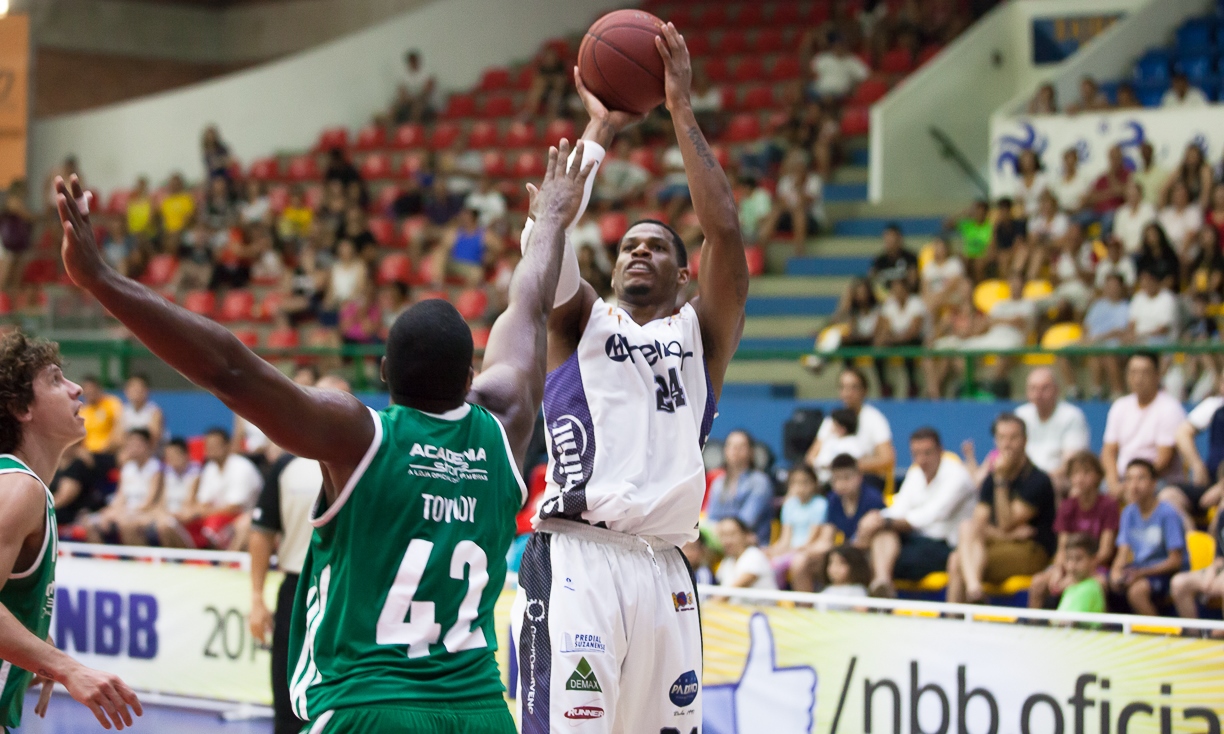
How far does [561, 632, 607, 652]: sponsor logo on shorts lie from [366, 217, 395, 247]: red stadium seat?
42.8 ft

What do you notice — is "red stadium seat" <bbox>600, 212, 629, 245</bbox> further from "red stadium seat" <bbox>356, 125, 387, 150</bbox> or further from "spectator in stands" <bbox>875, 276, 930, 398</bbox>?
"red stadium seat" <bbox>356, 125, 387, 150</bbox>

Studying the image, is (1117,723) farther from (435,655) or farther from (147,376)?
(147,376)

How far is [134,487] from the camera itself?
1159cm

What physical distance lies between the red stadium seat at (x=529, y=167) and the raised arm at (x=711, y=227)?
1279 cm

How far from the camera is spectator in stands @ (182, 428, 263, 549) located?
10.9 m

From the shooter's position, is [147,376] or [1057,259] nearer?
[1057,259]

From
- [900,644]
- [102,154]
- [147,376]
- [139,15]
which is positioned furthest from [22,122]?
[900,644]

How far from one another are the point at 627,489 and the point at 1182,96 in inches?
443

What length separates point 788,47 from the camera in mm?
18469

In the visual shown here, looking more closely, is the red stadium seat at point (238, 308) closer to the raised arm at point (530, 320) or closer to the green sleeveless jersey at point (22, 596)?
the green sleeveless jersey at point (22, 596)

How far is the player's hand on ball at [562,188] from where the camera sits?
12.7 ft

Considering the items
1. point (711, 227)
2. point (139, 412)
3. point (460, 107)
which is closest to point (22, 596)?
point (711, 227)

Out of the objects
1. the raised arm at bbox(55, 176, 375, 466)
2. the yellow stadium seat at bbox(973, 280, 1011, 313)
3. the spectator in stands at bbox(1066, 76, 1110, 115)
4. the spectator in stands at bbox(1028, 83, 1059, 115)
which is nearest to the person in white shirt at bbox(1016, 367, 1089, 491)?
the yellow stadium seat at bbox(973, 280, 1011, 313)

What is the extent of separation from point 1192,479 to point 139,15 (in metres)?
19.2
